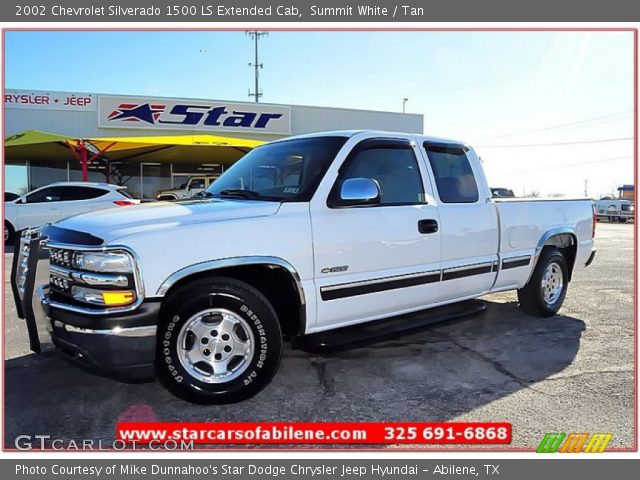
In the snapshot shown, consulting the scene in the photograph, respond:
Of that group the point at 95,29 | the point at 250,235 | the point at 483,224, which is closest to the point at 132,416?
the point at 250,235

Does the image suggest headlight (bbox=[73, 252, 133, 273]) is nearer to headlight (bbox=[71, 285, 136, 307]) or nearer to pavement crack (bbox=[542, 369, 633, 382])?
headlight (bbox=[71, 285, 136, 307])

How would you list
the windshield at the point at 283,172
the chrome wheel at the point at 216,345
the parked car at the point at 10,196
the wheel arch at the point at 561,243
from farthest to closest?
the parked car at the point at 10,196
the wheel arch at the point at 561,243
the windshield at the point at 283,172
the chrome wheel at the point at 216,345

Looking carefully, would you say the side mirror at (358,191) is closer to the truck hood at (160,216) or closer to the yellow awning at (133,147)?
the truck hood at (160,216)

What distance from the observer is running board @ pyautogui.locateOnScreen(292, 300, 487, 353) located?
3643 mm

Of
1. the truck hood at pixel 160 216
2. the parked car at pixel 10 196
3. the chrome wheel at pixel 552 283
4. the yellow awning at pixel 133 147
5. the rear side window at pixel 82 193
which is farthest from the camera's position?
the yellow awning at pixel 133 147

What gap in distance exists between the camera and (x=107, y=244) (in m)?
2.91

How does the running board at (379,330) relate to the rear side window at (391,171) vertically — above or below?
below

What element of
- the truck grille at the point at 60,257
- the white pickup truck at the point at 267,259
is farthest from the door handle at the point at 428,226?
the truck grille at the point at 60,257

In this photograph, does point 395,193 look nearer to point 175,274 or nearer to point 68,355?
point 175,274

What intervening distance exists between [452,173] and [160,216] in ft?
9.50

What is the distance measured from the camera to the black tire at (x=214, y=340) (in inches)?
122

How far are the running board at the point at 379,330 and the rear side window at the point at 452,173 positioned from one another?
3.51ft

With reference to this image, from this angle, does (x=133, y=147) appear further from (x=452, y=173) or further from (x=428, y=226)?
(x=428, y=226)

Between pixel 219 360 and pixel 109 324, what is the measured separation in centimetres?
77
